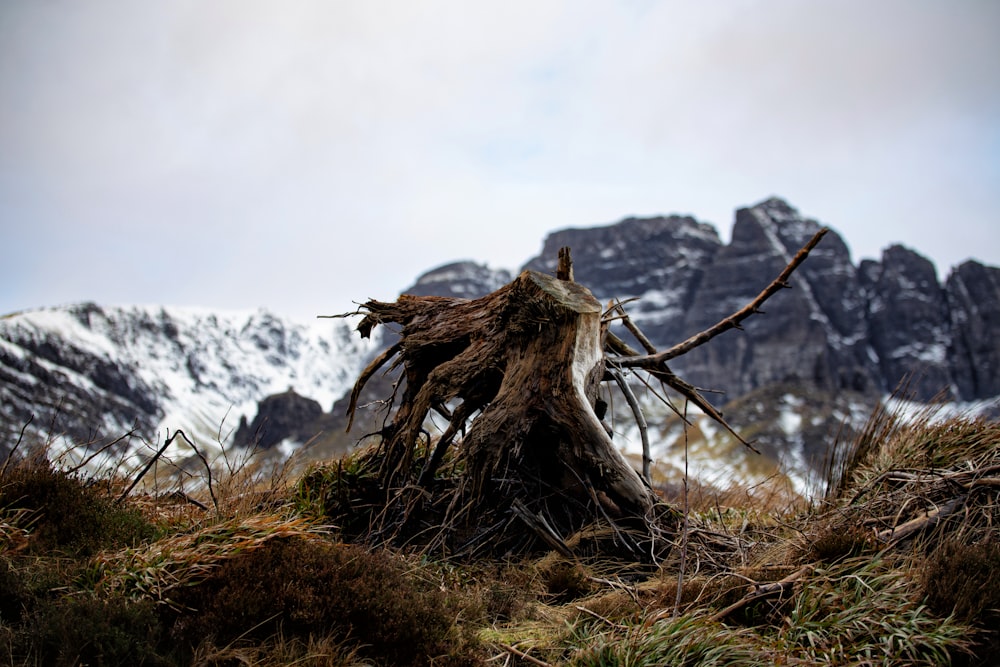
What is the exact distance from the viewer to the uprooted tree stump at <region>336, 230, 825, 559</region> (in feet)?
18.1

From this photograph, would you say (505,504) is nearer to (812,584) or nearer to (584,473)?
(584,473)

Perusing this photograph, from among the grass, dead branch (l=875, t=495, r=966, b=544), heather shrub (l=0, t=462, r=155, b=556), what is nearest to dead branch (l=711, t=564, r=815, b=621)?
the grass

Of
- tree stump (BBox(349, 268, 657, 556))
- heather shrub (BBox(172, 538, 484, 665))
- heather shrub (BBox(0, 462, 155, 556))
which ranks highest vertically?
tree stump (BBox(349, 268, 657, 556))

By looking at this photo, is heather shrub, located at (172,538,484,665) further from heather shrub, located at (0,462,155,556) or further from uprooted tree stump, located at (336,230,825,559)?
uprooted tree stump, located at (336,230,825,559)

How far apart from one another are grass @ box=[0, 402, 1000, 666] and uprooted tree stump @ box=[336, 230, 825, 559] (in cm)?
39

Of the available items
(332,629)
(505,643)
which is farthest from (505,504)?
(332,629)

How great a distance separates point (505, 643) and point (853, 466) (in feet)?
16.1

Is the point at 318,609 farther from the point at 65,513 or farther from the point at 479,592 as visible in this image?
the point at 65,513

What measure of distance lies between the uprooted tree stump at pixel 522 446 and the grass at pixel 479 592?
394 millimetres

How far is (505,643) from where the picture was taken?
3.71 meters

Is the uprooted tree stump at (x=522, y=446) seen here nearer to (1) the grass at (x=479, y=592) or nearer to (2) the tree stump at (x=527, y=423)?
→ (2) the tree stump at (x=527, y=423)

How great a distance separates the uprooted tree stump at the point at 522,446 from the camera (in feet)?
18.1

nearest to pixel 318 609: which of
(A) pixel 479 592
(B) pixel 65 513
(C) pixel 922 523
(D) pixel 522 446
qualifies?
(A) pixel 479 592

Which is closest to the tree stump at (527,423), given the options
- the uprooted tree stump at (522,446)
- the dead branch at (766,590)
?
the uprooted tree stump at (522,446)
